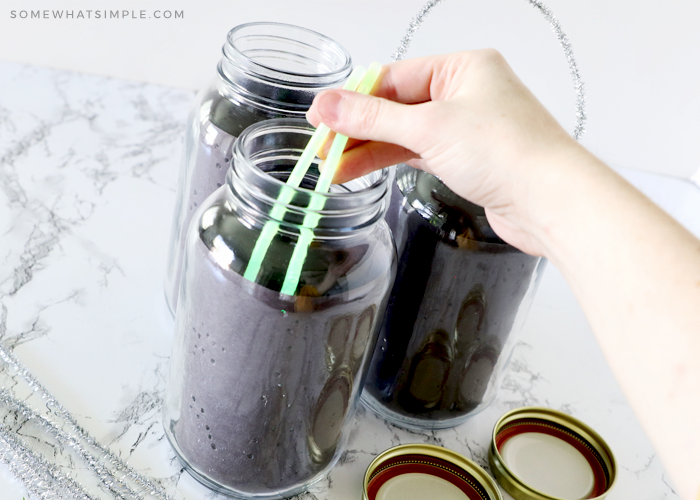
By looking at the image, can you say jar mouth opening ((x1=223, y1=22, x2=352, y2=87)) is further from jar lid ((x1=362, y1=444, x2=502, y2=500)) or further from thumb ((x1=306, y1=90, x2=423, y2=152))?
jar lid ((x1=362, y1=444, x2=502, y2=500))

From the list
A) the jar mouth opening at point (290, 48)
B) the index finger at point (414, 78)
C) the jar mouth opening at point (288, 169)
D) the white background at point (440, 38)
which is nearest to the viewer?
the jar mouth opening at point (288, 169)

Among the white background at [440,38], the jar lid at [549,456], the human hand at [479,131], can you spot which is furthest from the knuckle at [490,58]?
the white background at [440,38]

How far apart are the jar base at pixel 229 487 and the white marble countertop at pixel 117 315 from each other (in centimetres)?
1

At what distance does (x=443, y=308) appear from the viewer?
648 mm

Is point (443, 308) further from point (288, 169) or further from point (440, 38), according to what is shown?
point (440, 38)

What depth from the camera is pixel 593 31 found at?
1.25 meters

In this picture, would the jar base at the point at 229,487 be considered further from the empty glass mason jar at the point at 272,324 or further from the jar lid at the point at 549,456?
the jar lid at the point at 549,456

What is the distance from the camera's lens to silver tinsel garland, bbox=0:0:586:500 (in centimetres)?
59

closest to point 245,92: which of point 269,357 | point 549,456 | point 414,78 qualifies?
point 414,78

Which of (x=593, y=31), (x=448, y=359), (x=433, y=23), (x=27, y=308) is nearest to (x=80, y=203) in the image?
(x=27, y=308)

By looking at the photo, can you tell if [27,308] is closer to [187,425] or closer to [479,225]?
[187,425]

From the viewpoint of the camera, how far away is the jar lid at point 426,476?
0.64m

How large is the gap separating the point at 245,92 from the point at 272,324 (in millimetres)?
250

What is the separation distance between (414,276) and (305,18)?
767 millimetres
